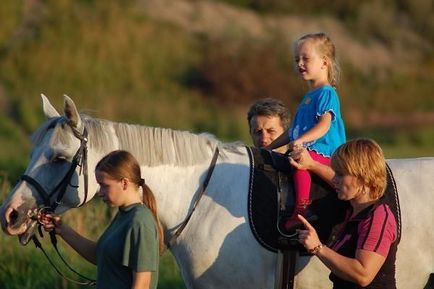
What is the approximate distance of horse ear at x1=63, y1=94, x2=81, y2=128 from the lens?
18.8 feet

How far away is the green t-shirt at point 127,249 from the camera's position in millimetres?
5195

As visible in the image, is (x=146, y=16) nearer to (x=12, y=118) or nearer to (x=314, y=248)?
(x=12, y=118)

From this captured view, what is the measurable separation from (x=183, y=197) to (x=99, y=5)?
29.9m

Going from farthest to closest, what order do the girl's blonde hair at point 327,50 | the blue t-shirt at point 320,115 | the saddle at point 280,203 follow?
the girl's blonde hair at point 327,50 < the blue t-shirt at point 320,115 < the saddle at point 280,203

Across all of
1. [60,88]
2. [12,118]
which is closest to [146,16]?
[60,88]

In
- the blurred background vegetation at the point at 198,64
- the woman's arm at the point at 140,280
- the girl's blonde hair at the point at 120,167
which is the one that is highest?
the blurred background vegetation at the point at 198,64

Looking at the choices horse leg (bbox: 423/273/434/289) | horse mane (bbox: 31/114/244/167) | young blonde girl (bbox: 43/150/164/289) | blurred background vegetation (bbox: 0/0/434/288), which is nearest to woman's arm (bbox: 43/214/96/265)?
young blonde girl (bbox: 43/150/164/289)

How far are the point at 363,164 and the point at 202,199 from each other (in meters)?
1.25

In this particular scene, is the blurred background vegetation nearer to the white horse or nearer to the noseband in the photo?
the white horse

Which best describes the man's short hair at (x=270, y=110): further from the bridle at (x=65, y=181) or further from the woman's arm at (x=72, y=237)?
the woman's arm at (x=72, y=237)

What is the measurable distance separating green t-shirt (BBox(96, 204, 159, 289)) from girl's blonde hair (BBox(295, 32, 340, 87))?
165 centimetres

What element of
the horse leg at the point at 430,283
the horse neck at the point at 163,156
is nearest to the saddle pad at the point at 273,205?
the horse neck at the point at 163,156

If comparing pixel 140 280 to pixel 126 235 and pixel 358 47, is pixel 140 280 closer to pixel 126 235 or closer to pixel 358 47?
pixel 126 235

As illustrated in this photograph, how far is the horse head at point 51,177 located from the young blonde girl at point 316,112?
3.96 feet
